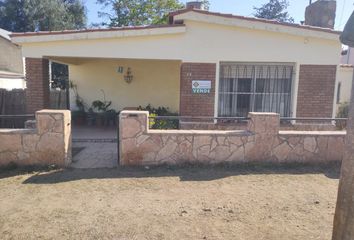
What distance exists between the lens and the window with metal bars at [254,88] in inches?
329

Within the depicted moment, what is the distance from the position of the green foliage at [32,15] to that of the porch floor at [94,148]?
19849 millimetres

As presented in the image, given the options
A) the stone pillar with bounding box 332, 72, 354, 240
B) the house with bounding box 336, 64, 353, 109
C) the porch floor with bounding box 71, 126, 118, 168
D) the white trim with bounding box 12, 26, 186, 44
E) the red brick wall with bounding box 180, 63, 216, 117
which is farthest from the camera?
the house with bounding box 336, 64, 353, 109

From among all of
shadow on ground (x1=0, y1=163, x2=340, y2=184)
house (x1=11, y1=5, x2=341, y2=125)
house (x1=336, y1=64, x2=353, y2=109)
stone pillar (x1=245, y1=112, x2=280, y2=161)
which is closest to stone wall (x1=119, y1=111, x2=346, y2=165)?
stone pillar (x1=245, y1=112, x2=280, y2=161)

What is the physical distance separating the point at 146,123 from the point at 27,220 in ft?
9.02

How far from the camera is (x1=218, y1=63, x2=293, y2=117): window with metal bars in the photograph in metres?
8.36

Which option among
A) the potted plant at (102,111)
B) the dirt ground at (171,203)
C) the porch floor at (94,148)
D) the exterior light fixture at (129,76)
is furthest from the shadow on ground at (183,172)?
the exterior light fixture at (129,76)

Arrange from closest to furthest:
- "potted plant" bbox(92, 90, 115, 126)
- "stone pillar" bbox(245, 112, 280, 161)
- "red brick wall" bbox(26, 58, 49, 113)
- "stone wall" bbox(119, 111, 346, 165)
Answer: "stone wall" bbox(119, 111, 346, 165), "stone pillar" bbox(245, 112, 280, 161), "red brick wall" bbox(26, 58, 49, 113), "potted plant" bbox(92, 90, 115, 126)

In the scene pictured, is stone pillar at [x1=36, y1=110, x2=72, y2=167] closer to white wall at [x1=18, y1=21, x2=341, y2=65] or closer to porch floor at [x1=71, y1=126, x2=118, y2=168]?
porch floor at [x1=71, y1=126, x2=118, y2=168]

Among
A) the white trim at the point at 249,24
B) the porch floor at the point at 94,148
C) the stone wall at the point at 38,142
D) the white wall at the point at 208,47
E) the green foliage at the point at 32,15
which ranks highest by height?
the green foliage at the point at 32,15

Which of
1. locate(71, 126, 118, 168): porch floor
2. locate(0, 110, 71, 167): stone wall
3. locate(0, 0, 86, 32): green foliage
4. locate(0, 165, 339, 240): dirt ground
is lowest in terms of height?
locate(0, 165, 339, 240): dirt ground

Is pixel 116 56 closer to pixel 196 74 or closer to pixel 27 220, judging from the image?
pixel 196 74

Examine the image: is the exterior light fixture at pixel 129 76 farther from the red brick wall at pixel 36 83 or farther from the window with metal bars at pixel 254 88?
the window with metal bars at pixel 254 88

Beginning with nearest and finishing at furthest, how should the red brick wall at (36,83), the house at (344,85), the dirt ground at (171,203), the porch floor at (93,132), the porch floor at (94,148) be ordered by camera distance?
the dirt ground at (171,203)
the porch floor at (94,148)
the red brick wall at (36,83)
the porch floor at (93,132)
the house at (344,85)

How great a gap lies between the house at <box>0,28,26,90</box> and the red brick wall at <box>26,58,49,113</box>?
11795 mm
